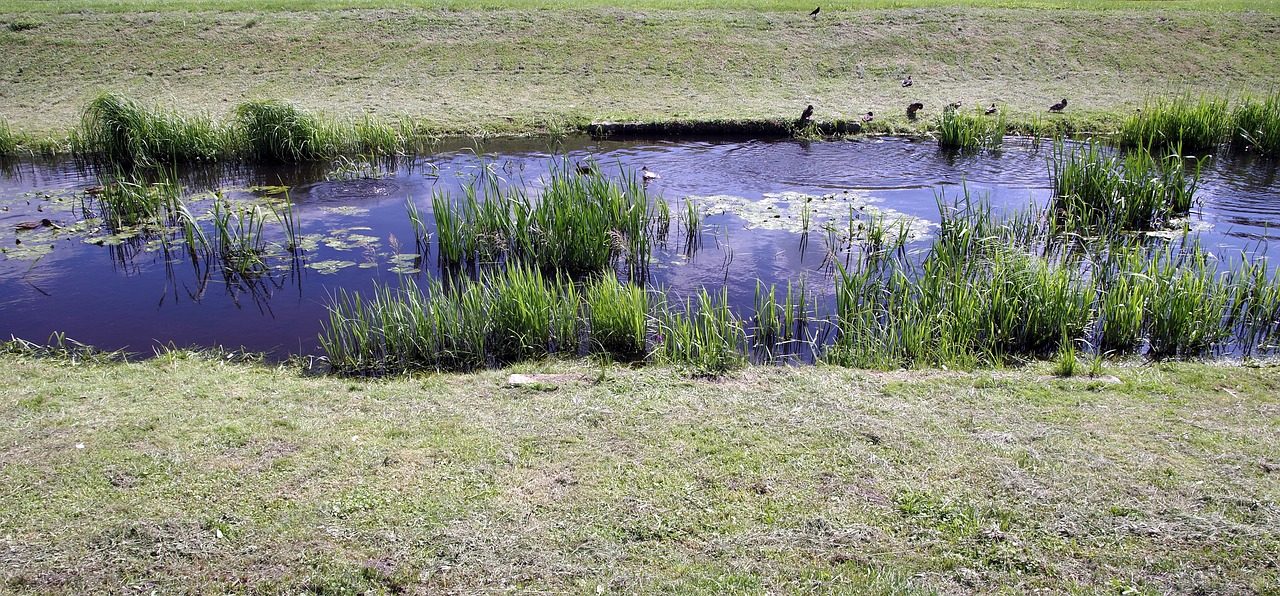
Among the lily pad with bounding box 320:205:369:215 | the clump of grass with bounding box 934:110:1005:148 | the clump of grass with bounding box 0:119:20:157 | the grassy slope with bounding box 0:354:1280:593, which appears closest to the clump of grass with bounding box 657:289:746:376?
the grassy slope with bounding box 0:354:1280:593

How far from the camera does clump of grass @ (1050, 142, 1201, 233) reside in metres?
8.35

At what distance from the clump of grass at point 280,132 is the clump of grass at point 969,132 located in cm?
899

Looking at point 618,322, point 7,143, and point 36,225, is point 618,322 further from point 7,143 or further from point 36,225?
point 7,143

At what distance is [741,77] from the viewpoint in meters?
17.0

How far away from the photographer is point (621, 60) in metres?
17.6

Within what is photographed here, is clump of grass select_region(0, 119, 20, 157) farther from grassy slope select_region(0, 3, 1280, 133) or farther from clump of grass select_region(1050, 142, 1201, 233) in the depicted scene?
clump of grass select_region(1050, 142, 1201, 233)

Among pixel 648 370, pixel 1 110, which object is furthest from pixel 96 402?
pixel 1 110

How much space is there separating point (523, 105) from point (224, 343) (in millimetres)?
9821

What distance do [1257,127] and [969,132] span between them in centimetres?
374

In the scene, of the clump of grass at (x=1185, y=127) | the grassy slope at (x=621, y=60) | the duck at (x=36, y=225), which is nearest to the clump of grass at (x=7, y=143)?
the grassy slope at (x=621, y=60)

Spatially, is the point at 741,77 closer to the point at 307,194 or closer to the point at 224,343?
the point at 307,194

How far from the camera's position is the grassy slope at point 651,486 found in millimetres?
3162

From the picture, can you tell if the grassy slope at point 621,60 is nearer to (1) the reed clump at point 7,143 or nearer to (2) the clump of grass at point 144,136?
(1) the reed clump at point 7,143

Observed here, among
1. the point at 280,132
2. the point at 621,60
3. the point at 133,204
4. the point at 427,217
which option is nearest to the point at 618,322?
the point at 427,217
